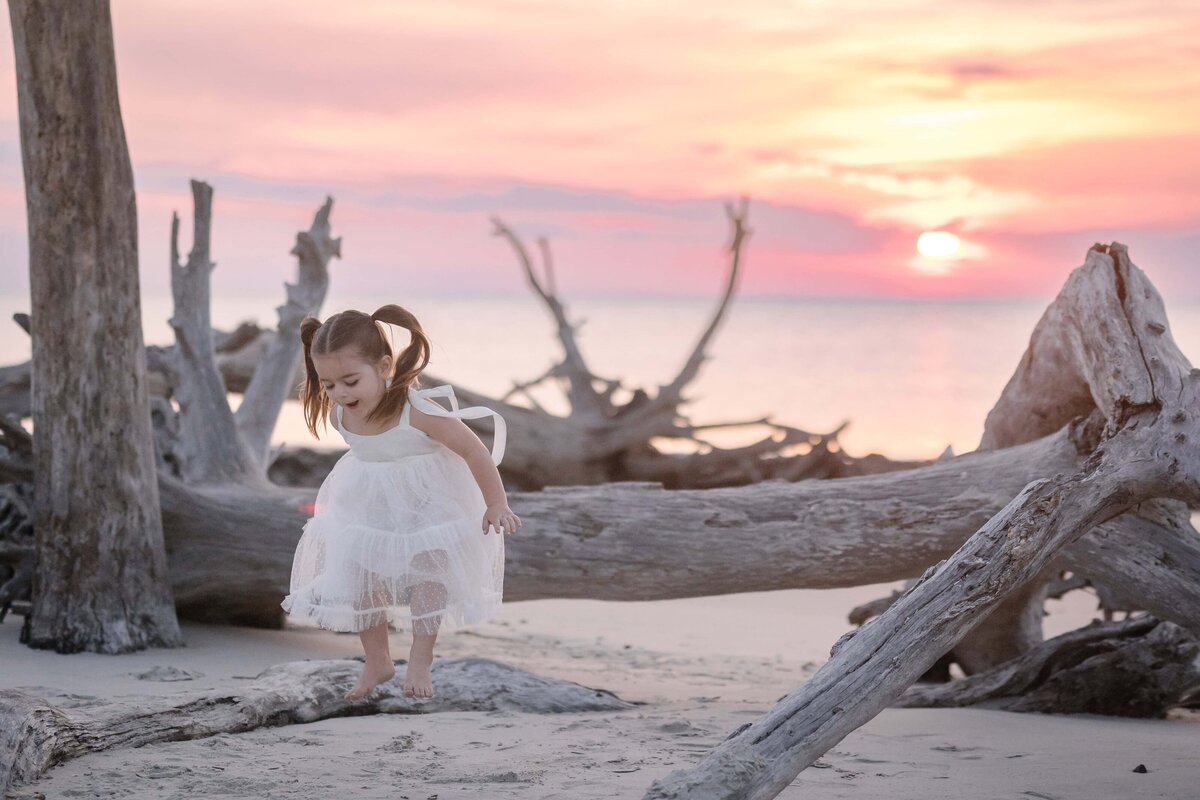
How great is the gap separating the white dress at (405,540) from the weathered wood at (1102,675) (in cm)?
272

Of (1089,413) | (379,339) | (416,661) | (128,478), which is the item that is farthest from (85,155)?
(1089,413)

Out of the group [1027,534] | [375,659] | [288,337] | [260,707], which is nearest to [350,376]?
[375,659]

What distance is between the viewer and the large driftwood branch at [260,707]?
4434 mm

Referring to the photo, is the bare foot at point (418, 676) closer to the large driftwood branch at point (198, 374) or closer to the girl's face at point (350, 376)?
the girl's face at point (350, 376)

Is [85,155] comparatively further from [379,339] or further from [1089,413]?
[1089,413]

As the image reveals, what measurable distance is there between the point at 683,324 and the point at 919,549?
73.1m

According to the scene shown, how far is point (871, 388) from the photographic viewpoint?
36719 mm

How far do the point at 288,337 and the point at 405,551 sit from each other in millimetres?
4640

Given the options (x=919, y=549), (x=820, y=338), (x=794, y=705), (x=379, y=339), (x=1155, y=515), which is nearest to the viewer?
(x=794, y=705)

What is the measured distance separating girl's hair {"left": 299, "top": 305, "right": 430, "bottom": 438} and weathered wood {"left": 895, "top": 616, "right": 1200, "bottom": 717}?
319 cm

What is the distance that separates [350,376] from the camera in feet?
14.7

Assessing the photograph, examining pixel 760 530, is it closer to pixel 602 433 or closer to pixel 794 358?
pixel 602 433

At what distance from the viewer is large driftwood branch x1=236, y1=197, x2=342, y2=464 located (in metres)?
8.71

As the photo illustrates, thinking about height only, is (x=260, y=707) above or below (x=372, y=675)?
below
